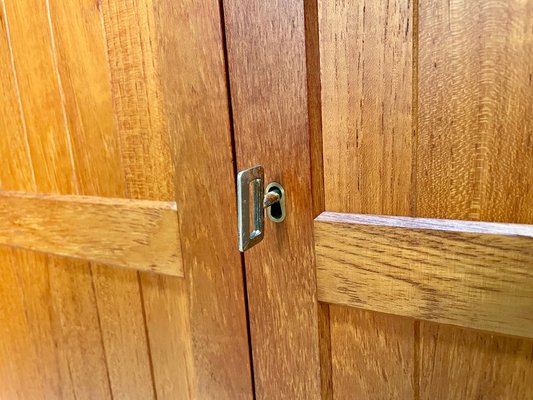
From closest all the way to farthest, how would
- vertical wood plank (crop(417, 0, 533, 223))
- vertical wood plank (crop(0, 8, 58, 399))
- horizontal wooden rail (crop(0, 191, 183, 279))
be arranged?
vertical wood plank (crop(417, 0, 533, 223))
horizontal wooden rail (crop(0, 191, 183, 279))
vertical wood plank (crop(0, 8, 58, 399))

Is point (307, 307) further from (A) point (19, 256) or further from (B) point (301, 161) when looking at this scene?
(A) point (19, 256)

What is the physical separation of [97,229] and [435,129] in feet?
1.69

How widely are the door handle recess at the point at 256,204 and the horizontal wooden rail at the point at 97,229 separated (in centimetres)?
14

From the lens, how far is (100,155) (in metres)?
0.70

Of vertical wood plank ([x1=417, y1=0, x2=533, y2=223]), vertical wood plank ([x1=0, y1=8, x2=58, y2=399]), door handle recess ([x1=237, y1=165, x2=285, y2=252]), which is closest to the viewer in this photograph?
vertical wood plank ([x1=417, y1=0, x2=533, y2=223])

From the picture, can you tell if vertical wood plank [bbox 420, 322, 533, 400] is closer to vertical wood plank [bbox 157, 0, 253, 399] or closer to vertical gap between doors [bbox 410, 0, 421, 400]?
vertical gap between doors [bbox 410, 0, 421, 400]

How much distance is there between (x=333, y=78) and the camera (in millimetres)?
500

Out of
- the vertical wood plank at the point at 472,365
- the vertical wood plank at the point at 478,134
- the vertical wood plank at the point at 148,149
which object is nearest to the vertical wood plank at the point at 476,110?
the vertical wood plank at the point at 478,134

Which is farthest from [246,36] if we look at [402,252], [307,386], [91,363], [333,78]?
[91,363]

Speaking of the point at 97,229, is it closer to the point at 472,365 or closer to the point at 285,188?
the point at 285,188

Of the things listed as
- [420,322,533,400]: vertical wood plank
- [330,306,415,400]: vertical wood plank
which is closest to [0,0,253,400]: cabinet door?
[330,306,415,400]: vertical wood plank

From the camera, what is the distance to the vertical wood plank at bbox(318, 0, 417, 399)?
1.53 ft

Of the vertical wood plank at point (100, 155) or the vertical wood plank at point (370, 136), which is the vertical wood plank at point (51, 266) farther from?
the vertical wood plank at point (370, 136)

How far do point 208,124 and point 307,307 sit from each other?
26cm
